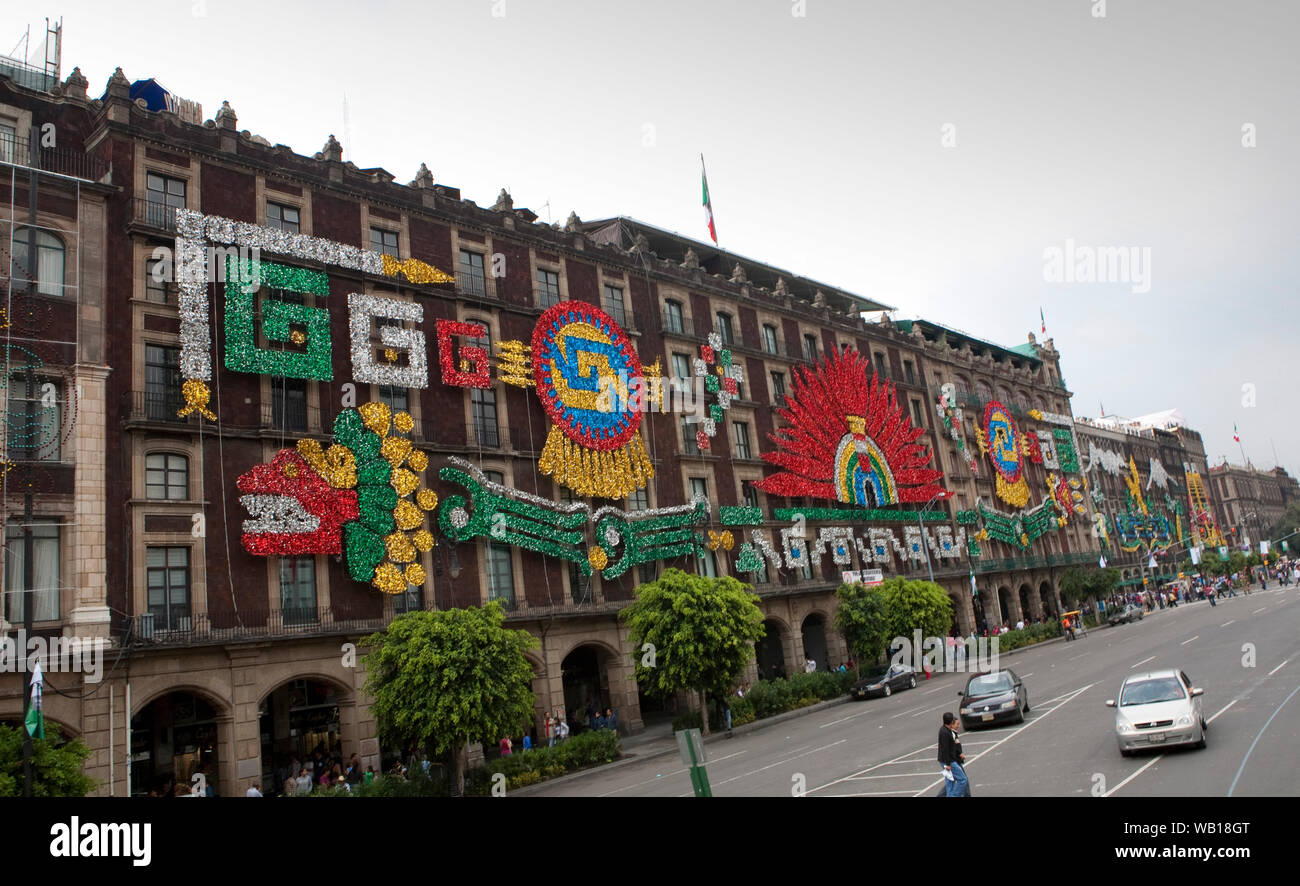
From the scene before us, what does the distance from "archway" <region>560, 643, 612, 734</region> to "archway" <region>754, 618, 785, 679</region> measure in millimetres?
11473

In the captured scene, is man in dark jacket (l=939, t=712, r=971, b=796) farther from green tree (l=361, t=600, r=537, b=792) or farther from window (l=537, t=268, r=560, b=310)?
window (l=537, t=268, r=560, b=310)

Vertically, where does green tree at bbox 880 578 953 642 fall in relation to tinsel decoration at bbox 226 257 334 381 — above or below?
below

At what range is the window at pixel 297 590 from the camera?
95.8ft

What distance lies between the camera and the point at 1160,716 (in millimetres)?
17125

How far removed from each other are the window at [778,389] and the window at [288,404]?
28562 mm

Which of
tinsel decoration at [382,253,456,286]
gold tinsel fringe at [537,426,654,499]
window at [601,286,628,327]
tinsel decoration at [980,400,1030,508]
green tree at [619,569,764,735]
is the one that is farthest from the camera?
tinsel decoration at [980,400,1030,508]

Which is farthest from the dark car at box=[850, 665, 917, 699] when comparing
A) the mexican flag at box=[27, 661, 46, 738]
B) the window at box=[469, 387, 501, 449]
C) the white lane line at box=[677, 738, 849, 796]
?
the mexican flag at box=[27, 661, 46, 738]

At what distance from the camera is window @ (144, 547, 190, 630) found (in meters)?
26.6

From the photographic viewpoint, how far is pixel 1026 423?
80.6 m

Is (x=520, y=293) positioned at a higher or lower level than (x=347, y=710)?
higher

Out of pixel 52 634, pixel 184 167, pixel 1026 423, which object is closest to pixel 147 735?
pixel 52 634

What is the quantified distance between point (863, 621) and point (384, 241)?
27.9 m
